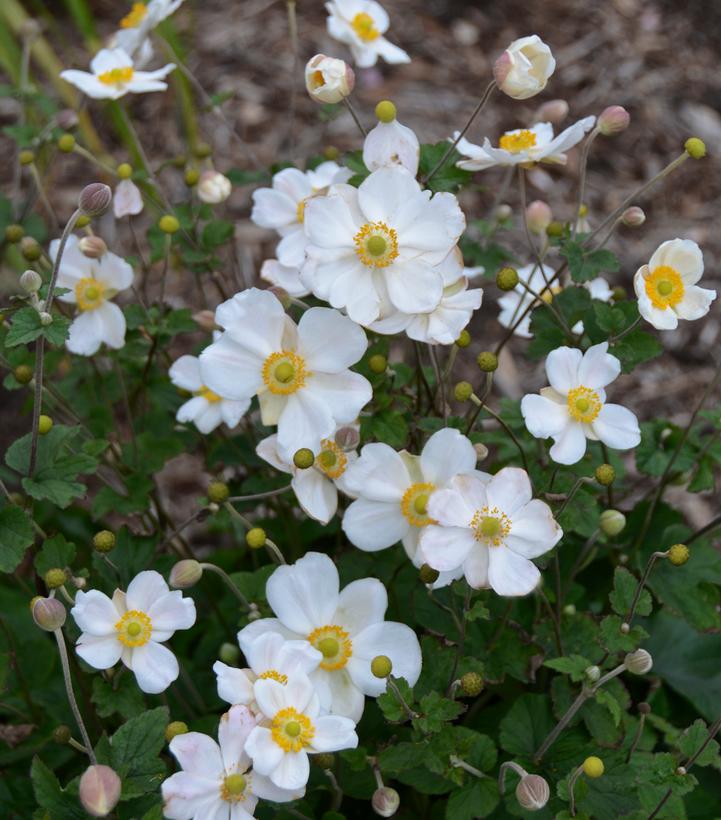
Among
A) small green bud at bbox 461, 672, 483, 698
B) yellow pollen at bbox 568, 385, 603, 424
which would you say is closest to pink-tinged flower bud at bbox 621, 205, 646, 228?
yellow pollen at bbox 568, 385, 603, 424

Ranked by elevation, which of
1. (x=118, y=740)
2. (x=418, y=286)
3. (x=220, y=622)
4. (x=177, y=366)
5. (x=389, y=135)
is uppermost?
(x=389, y=135)

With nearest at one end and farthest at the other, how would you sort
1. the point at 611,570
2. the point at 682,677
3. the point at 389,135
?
the point at 389,135
the point at 682,677
the point at 611,570

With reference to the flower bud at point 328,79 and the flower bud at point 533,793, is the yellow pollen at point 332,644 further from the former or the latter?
the flower bud at point 328,79

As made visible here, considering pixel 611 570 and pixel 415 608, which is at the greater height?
pixel 415 608

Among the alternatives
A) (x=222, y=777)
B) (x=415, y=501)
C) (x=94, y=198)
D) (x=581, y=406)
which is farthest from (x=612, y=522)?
(x=94, y=198)

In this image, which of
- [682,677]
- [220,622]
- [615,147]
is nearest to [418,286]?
[220,622]

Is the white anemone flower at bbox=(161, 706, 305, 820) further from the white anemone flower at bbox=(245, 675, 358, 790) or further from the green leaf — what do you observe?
the green leaf

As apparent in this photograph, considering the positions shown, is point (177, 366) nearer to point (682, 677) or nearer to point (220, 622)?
point (220, 622)
